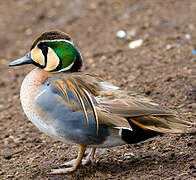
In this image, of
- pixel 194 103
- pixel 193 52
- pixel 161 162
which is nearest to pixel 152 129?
pixel 161 162

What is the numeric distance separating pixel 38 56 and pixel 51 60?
5.7 inches

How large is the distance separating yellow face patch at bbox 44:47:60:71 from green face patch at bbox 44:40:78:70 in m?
0.03

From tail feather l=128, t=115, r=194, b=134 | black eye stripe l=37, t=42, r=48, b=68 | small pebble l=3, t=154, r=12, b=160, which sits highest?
black eye stripe l=37, t=42, r=48, b=68

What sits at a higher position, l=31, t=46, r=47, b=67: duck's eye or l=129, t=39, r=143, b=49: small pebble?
l=31, t=46, r=47, b=67: duck's eye

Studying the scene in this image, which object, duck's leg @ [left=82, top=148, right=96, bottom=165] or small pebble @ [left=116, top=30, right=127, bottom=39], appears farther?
small pebble @ [left=116, top=30, right=127, bottom=39]

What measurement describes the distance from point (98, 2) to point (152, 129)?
22.2ft

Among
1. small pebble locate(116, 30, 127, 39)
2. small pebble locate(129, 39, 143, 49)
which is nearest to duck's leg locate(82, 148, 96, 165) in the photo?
small pebble locate(129, 39, 143, 49)

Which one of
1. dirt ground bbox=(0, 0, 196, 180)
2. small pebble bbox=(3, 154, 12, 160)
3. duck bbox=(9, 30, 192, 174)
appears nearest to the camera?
duck bbox=(9, 30, 192, 174)

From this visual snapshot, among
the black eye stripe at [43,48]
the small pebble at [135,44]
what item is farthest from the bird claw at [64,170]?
the small pebble at [135,44]

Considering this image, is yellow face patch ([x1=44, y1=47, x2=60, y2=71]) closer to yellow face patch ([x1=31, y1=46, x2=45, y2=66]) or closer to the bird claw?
yellow face patch ([x1=31, y1=46, x2=45, y2=66])

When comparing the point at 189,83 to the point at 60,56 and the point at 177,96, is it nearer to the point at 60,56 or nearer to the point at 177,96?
the point at 177,96

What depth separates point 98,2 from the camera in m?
10.1

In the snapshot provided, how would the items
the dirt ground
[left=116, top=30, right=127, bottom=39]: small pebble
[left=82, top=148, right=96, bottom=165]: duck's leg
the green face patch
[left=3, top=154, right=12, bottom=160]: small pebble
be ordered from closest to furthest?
the green face patch → the dirt ground → [left=82, top=148, right=96, bottom=165]: duck's leg → [left=3, top=154, right=12, bottom=160]: small pebble → [left=116, top=30, right=127, bottom=39]: small pebble

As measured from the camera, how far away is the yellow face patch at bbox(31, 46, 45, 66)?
421 centimetres
